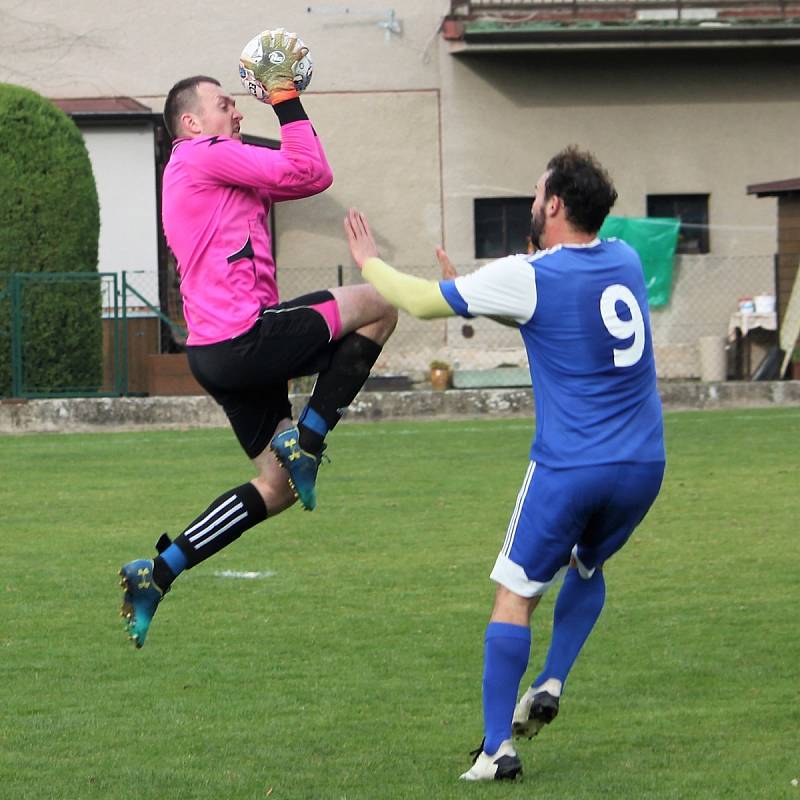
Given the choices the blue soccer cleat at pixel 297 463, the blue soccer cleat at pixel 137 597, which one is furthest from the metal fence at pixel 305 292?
the blue soccer cleat at pixel 297 463

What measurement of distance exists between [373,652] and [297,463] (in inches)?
75.9

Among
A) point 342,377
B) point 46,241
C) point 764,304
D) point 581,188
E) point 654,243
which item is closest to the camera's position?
point 581,188

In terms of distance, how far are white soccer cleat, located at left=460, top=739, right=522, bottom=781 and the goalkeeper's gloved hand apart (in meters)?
2.63

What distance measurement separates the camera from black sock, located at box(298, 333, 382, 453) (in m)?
7.12

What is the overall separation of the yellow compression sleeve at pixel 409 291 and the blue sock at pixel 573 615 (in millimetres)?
1252

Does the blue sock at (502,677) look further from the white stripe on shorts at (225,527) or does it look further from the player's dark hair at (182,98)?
the player's dark hair at (182,98)

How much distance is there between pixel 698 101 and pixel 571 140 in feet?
7.08

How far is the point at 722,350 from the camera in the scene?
1028 inches

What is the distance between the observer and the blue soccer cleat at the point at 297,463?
274 inches

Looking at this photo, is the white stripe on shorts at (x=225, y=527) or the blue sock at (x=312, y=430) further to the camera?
the white stripe on shorts at (x=225, y=527)

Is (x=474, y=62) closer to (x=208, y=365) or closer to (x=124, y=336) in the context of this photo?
(x=124, y=336)

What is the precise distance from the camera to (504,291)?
20.2 feet

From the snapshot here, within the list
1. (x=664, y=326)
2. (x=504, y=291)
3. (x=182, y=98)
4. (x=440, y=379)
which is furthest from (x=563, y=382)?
(x=664, y=326)

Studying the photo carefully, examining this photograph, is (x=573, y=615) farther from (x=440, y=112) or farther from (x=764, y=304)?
(x=440, y=112)
